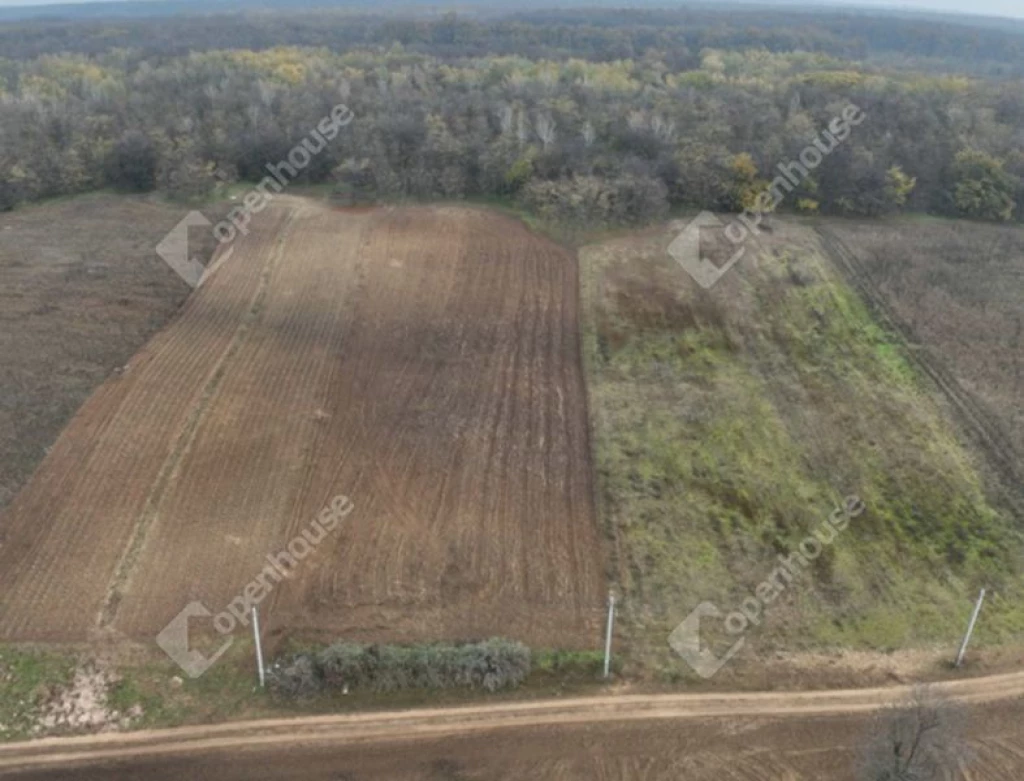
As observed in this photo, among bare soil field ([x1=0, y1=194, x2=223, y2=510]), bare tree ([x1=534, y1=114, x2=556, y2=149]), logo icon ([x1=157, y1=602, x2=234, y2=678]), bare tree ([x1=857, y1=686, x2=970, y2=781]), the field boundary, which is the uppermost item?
bare tree ([x1=534, y1=114, x2=556, y2=149])

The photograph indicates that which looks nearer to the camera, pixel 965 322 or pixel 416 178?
pixel 965 322

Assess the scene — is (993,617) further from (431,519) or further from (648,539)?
(431,519)

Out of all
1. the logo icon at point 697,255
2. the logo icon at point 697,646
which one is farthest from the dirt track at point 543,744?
the logo icon at point 697,255

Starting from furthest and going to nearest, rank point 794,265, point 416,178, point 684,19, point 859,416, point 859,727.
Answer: point 684,19 → point 416,178 → point 794,265 → point 859,416 → point 859,727

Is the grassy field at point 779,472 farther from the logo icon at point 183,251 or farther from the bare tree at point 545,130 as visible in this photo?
the logo icon at point 183,251

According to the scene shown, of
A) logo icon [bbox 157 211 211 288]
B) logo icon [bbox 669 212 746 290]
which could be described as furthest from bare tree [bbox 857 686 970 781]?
logo icon [bbox 157 211 211 288]

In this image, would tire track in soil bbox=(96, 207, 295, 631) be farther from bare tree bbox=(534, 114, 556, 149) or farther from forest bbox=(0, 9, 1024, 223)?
bare tree bbox=(534, 114, 556, 149)

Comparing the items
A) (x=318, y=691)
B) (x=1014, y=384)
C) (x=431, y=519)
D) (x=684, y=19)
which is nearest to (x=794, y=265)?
(x=1014, y=384)
